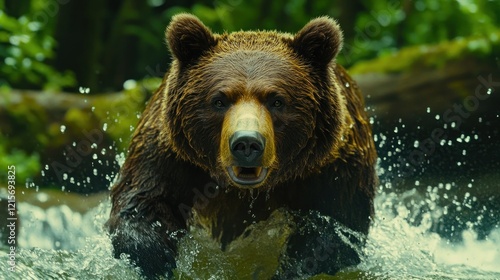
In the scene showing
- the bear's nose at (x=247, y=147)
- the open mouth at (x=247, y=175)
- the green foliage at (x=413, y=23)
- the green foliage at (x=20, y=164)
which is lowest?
the open mouth at (x=247, y=175)

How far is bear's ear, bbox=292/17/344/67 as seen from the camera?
217 inches

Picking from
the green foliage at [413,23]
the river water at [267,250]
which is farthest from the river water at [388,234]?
the green foliage at [413,23]

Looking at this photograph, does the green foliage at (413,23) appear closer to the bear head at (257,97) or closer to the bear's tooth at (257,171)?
the bear head at (257,97)

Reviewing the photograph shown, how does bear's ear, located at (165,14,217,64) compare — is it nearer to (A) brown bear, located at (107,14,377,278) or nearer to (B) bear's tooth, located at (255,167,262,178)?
(A) brown bear, located at (107,14,377,278)

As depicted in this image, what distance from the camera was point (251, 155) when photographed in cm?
477

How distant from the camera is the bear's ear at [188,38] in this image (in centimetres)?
550

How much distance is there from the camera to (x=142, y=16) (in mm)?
15500

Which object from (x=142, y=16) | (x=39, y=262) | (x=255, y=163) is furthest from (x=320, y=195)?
(x=142, y=16)

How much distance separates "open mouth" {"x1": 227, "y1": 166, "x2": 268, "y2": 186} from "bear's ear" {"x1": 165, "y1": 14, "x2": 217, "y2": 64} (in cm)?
99

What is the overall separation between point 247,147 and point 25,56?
8.74m

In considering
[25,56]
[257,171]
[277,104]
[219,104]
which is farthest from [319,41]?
[25,56]

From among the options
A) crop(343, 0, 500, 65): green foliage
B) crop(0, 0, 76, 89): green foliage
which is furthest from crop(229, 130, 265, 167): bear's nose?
crop(343, 0, 500, 65): green foliage

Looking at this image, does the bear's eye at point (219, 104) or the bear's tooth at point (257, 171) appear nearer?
the bear's tooth at point (257, 171)

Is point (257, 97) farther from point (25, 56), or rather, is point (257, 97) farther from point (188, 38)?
point (25, 56)
